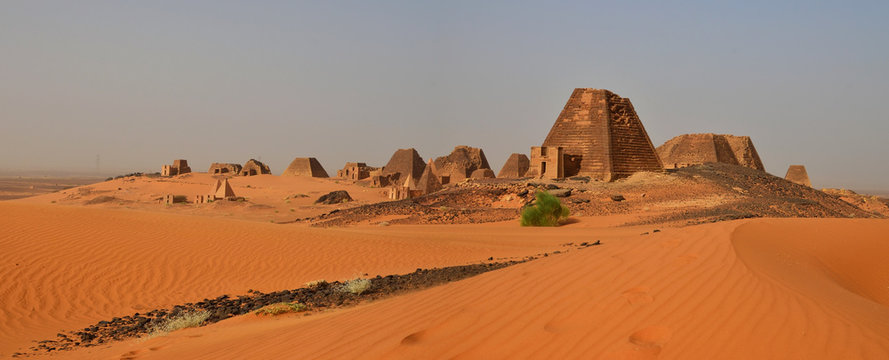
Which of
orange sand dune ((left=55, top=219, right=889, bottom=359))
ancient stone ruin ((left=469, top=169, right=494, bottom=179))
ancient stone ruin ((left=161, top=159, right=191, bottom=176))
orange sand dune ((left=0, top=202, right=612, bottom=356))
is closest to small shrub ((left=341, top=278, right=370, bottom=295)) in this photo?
orange sand dune ((left=55, top=219, right=889, bottom=359))

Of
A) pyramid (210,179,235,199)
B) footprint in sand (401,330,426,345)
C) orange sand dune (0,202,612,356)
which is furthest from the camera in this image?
pyramid (210,179,235,199)

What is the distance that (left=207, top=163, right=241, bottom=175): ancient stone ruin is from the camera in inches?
2494

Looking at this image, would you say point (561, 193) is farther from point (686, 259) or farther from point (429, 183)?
point (686, 259)

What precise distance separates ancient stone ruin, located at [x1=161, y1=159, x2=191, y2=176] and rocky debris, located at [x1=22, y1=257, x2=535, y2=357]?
5742 centimetres

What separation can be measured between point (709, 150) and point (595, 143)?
23918 millimetres

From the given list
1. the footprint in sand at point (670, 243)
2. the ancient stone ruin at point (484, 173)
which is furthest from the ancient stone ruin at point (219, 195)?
the footprint in sand at point (670, 243)

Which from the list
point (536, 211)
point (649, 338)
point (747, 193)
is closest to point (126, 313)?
point (649, 338)

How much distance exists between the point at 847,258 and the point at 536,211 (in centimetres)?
1224

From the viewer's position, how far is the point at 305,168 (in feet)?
200

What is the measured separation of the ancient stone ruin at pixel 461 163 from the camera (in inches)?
2189

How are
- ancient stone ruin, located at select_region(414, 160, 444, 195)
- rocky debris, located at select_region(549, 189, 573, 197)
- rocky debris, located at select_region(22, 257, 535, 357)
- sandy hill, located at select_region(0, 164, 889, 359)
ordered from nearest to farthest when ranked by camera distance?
sandy hill, located at select_region(0, 164, 889, 359) < rocky debris, located at select_region(22, 257, 535, 357) < rocky debris, located at select_region(549, 189, 573, 197) < ancient stone ruin, located at select_region(414, 160, 444, 195)

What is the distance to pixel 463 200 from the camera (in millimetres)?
24375

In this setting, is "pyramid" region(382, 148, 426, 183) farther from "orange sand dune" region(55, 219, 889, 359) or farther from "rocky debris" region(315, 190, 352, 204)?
"orange sand dune" region(55, 219, 889, 359)

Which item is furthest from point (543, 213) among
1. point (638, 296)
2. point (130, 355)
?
point (638, 296)
